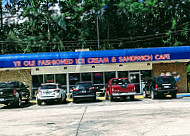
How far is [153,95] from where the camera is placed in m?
21.3

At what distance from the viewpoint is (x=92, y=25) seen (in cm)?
5181

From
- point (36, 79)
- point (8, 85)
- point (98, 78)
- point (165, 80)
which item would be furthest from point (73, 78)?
point (165, 80)

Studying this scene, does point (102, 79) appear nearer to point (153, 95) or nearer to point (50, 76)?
point (50, 76)

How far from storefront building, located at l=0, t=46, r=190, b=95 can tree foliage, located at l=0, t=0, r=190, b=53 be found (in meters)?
20.8

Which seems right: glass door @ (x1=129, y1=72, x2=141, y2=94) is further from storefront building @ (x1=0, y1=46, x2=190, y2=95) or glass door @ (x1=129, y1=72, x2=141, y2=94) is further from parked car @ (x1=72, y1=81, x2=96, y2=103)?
parked car @ (x1=72, y1=81, x2=96, y2=103)

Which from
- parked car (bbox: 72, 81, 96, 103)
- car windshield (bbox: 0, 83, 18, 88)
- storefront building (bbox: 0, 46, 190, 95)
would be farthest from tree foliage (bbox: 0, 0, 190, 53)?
parked car (bbox: 72, 81, 96, 103)

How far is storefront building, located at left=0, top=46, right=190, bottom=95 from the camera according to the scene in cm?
2705

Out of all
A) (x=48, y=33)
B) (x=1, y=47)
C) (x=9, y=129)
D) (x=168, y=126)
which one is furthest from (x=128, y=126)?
(x=1, y=47)

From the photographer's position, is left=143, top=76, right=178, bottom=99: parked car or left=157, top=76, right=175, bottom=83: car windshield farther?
left=157, top=76, right=175, bottom=83: car windshield

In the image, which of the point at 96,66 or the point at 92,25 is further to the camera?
the point at 92,25

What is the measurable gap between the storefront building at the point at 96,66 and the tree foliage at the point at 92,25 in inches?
820

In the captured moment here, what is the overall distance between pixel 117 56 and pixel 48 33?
25382mm

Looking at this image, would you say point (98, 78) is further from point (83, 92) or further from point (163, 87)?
point (163, 87)

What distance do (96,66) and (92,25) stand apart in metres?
25.0
